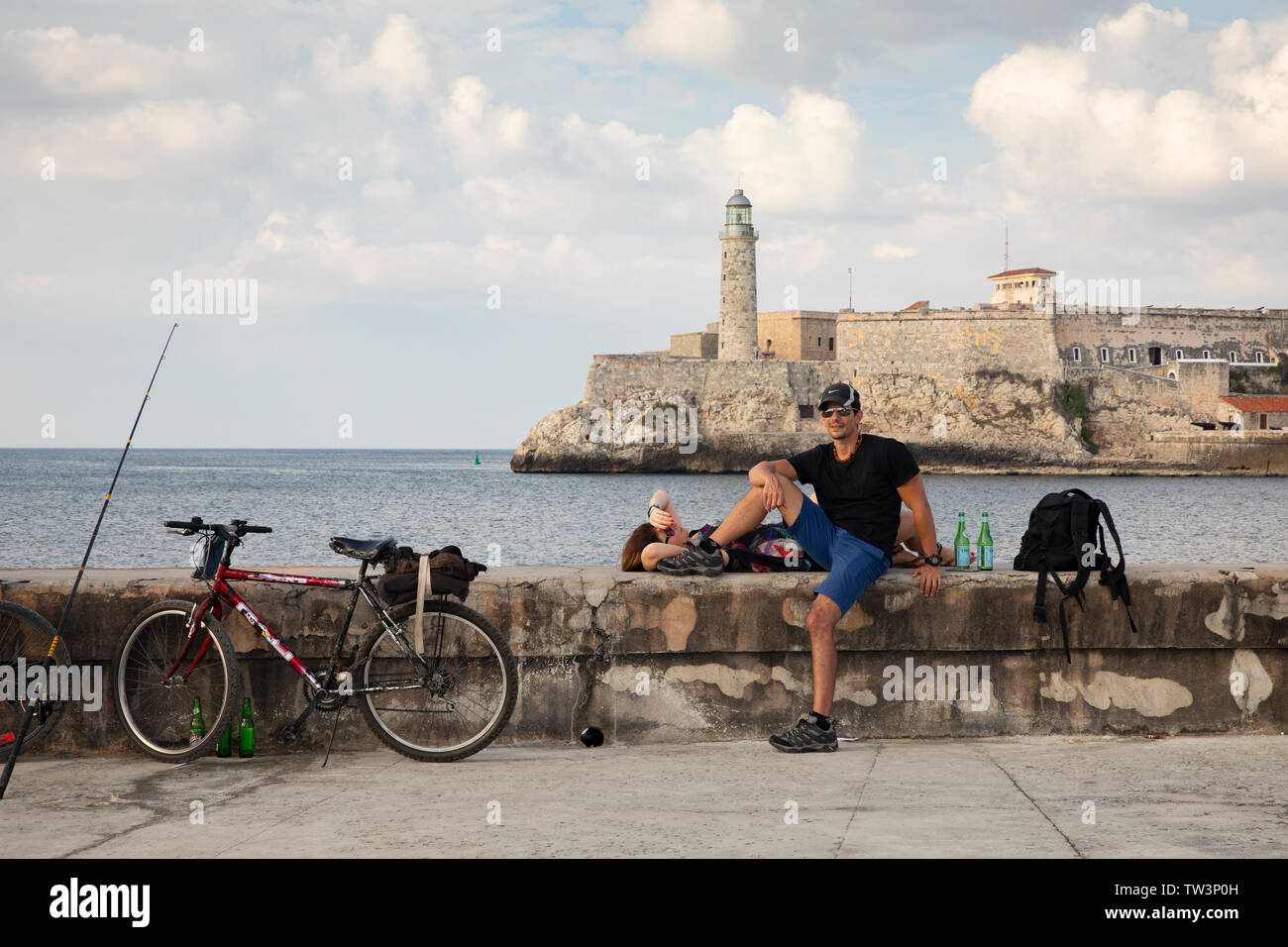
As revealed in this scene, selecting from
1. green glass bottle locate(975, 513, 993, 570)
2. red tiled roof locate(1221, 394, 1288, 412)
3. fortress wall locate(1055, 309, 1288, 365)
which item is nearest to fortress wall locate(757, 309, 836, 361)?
fortress wall locate(1055, 309, 1288, 365)

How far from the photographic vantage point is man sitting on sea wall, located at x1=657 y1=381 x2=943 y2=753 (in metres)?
5.36

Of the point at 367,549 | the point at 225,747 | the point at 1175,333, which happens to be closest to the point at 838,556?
the point at 367,549

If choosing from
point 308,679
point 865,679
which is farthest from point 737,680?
point 308,679

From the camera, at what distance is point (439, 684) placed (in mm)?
5188

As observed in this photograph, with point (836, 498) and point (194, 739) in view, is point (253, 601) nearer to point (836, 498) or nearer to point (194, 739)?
point (194, 739)

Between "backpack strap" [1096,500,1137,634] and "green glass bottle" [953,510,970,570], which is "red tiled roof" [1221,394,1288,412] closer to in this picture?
"green glass bottle" [953,510,970,570]

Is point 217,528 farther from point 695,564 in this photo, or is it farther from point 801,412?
point 801,412

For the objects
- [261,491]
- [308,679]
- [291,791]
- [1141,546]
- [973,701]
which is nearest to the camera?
[291,791]

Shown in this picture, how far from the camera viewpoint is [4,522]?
4894 cm

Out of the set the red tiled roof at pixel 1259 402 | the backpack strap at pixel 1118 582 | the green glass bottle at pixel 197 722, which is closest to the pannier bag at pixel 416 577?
the green glass bottle at pixel 197 722

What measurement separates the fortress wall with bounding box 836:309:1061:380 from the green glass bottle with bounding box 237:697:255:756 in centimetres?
7589

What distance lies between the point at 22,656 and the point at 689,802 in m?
3.11

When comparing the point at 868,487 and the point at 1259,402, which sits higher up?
the point at 1259,402
